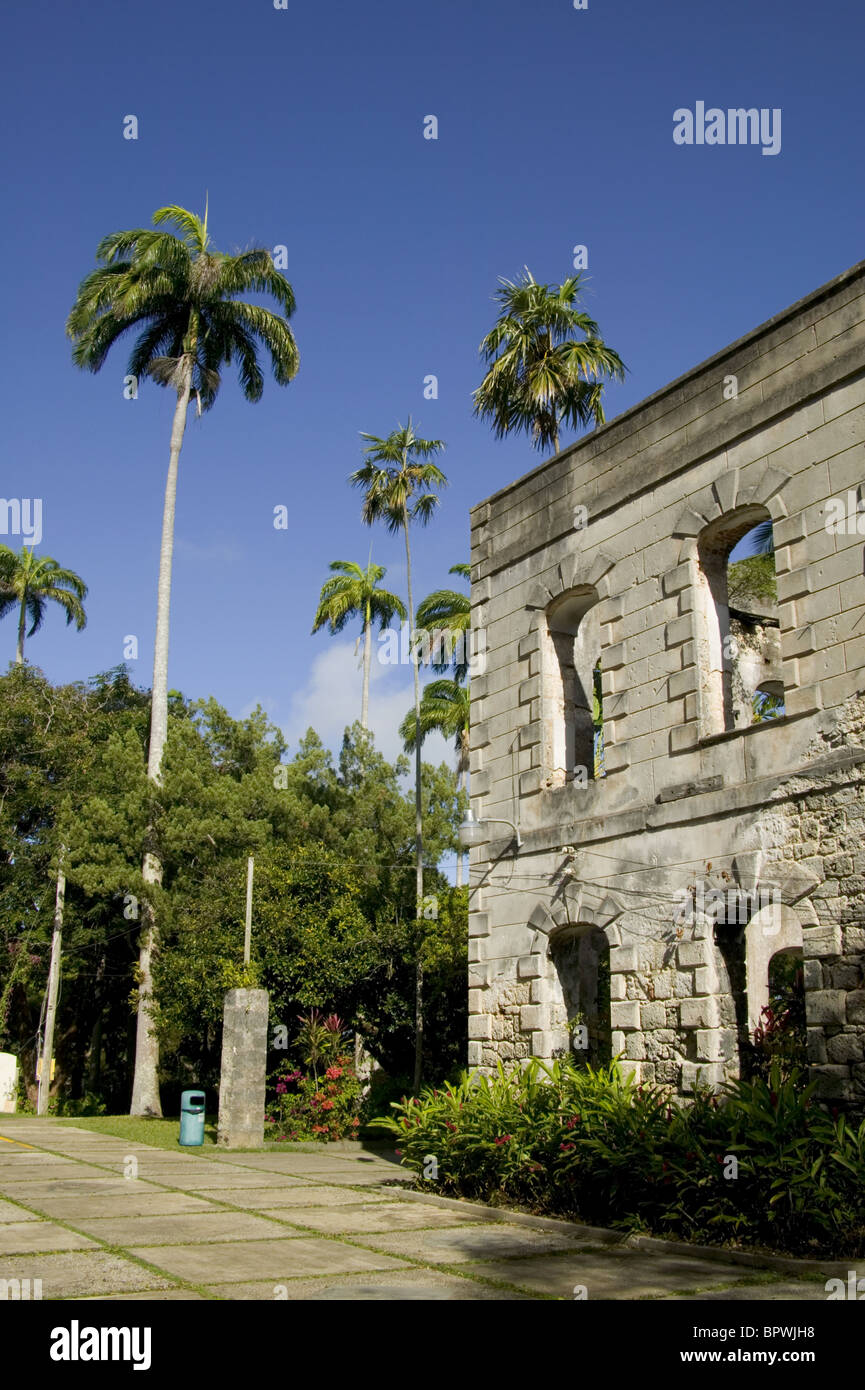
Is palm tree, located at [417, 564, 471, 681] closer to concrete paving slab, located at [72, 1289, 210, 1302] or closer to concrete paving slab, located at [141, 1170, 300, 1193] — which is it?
concrete paving slab, located at [141, 1170, 300, 1193]

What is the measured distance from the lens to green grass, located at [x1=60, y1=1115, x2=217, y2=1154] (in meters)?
17.2

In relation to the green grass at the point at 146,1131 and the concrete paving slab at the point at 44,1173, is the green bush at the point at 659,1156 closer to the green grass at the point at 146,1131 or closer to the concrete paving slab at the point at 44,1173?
the concrete paving slab at the point at 44,1173

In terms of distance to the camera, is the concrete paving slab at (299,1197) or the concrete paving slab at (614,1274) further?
the concrete paving slab at (299,1197)

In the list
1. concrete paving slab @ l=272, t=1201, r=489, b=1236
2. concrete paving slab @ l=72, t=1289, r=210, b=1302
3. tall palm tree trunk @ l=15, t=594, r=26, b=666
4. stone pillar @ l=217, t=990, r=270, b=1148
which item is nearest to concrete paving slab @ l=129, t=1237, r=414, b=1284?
concrete paving slab @ l=72, t=1289, r=210, b=1302

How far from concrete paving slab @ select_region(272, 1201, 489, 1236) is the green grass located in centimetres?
623

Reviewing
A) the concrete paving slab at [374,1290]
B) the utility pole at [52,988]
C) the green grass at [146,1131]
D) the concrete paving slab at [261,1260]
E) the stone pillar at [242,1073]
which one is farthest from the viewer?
the utility pole at [52,988]

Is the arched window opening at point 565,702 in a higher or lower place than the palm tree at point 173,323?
lower

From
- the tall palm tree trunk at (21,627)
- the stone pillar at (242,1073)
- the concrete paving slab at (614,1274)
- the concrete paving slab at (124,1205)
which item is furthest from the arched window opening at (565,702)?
the tall palm tree trunk at (21,627)

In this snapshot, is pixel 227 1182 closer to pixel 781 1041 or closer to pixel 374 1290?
pixel 781 1041

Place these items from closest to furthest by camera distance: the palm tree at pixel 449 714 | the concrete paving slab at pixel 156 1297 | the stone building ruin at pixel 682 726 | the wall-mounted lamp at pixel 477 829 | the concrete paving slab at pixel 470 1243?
1. the concrete paving slab at pixel 156 1297
2. the concrete paving slab at pixel 470 1243
3. the stone building ruin at pixel 682 726
4. the wall-mounted lamp at pixel 477 829
5. the palm tree at pixel 449 714

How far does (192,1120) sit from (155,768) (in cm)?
1238

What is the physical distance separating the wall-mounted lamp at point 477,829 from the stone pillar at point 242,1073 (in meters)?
4.79

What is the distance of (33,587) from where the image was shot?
140ft

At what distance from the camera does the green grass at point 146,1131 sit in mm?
17250
